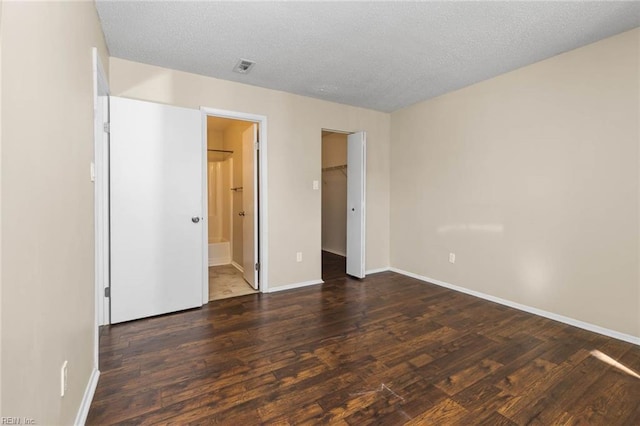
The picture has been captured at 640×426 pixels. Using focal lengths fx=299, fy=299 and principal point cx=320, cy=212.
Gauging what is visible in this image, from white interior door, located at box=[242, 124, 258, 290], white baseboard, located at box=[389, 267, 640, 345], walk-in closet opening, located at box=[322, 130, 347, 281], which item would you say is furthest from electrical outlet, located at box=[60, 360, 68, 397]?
walk-in closet opening, located at box=[322, 130, 347, 281]

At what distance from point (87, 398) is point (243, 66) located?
9.25 ft

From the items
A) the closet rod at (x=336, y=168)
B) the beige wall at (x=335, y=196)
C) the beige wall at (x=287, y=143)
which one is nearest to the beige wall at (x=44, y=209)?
the beige wall at (x=287, y=143)

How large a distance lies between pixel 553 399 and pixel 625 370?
2.47 feet

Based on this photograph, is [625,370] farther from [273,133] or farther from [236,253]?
[236,253]

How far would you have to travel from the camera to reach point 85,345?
1651mm

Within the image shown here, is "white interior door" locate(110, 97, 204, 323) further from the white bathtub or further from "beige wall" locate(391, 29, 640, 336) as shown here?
"beige wall" locate(391, 29, 640, 336)

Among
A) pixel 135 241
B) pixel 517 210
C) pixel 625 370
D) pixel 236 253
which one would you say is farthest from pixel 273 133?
pixel 625 370

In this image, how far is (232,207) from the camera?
16.9 ft

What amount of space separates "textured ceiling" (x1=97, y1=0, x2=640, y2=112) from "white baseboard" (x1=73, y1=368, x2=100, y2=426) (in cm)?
239

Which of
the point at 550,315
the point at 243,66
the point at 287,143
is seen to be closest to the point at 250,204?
the point at 287,143

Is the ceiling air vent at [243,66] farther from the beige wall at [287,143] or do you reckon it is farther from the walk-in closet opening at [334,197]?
the walk-in closet opening at [334,197]

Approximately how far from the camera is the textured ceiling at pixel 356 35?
2.05 m

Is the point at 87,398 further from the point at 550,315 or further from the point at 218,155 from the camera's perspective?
the point at 218,155

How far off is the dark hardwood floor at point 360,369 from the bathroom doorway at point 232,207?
86 centimetres
